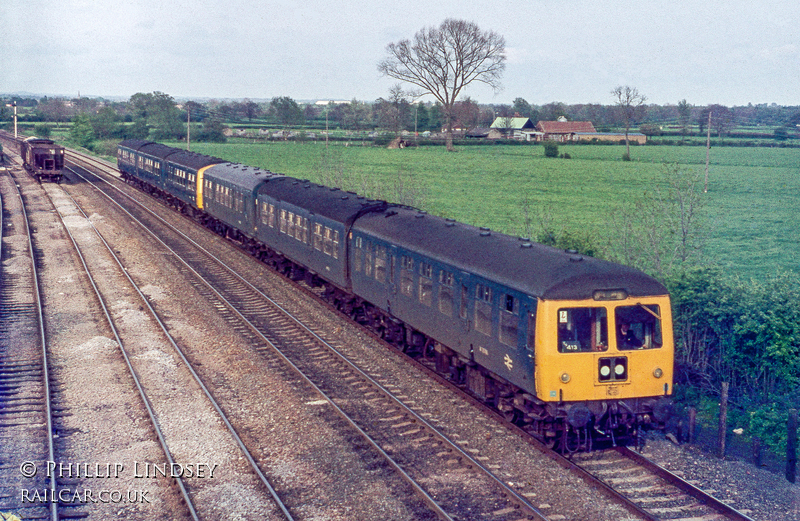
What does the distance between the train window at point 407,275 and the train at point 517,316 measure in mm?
45

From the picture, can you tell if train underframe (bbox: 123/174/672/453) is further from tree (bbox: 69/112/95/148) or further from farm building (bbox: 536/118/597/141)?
farm building (bbox: 536/118/597/141)

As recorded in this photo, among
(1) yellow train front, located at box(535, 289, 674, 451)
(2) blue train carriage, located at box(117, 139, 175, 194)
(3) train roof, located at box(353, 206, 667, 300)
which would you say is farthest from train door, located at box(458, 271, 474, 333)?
(2) blue train carriage, located at box(117, 139, 175, 194)

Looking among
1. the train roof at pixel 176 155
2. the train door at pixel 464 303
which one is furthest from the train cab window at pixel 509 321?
the train roof at pixel 176 155

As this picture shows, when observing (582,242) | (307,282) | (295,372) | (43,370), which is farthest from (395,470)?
(307,282)

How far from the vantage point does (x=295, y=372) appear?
16.7 meters

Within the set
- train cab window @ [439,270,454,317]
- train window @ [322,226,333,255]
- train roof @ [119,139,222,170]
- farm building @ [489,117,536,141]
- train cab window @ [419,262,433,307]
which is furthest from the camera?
farm building @ [489,117,536,141]

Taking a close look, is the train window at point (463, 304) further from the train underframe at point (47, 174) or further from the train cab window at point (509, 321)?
the train underframe at point (47, 174)

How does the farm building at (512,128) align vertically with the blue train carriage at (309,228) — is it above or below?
above

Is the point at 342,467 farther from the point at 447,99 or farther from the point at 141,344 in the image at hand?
the point at 447,99

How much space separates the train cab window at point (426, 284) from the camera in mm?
15773

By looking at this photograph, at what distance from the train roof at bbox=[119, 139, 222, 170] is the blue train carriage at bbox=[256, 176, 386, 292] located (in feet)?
36.6

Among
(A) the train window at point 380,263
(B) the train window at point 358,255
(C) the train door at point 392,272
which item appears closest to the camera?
(C) the train door at point 392,272

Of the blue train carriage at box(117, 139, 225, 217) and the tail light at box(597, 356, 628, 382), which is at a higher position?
the blue train carriage at box(117, 139, 225, 217)

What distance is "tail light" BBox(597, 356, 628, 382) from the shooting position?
38.9 feet
